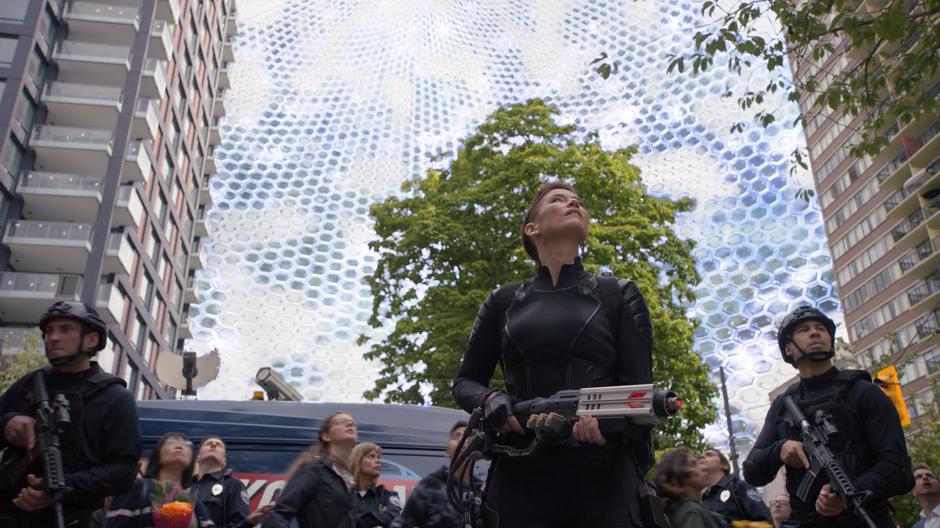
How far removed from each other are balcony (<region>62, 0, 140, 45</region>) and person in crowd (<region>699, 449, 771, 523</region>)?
41.8 metres

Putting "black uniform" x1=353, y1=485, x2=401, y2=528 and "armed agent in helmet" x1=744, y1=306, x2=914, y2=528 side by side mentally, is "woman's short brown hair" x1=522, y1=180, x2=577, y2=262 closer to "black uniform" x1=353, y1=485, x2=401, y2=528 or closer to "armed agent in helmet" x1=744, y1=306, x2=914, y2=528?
"armed agent in helmet" x1=744, y1=306, x2=914, y2=528

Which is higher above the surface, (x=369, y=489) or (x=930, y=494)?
(x=369, y=489)

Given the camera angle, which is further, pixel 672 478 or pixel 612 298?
pixel 672 478

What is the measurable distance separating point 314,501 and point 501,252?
44.5ft

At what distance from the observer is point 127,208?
129ft

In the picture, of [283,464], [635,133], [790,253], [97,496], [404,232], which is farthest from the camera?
[635,133]

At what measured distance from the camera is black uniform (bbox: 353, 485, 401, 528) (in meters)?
6.34

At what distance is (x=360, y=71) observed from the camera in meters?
45.8

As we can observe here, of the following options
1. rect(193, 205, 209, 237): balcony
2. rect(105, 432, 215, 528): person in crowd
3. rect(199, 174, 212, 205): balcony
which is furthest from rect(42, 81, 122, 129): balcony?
rect(105, 432, 215, 528): person in crowd

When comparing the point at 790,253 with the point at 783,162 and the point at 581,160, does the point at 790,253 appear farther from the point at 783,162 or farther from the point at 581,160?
the point at 581,160

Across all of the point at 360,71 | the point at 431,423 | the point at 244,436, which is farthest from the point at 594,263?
the point at 360,71

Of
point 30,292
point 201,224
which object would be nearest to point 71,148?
point 30,292

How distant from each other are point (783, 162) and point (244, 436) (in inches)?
1246

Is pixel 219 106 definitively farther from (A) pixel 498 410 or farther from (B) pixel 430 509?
(A) pixel 498 410
